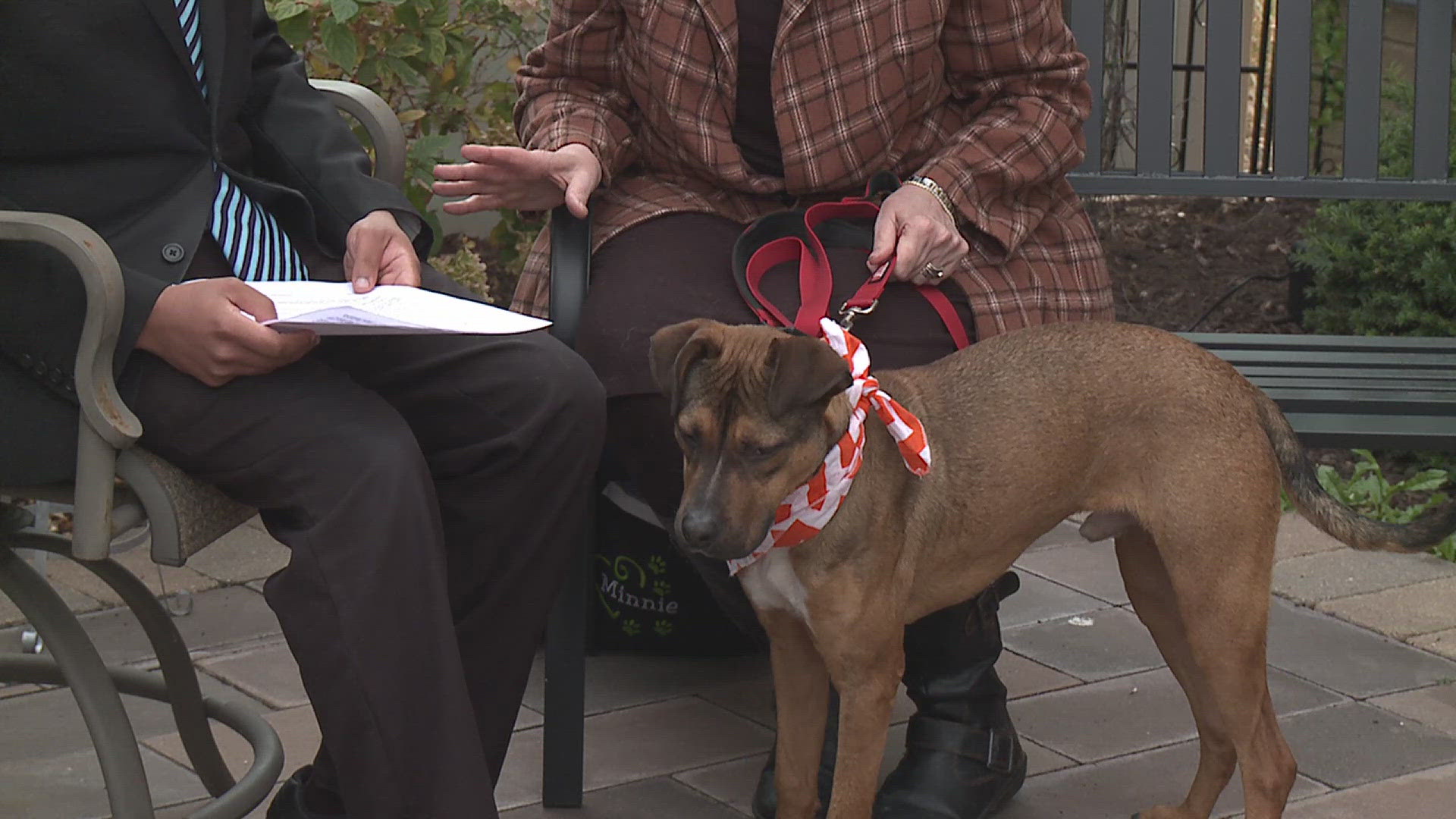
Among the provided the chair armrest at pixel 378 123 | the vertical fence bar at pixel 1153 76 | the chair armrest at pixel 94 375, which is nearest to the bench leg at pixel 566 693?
the chair armrest at pixel 378 123

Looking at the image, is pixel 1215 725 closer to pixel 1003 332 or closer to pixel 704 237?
pixel 1003 332

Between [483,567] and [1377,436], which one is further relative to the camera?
[1377,436]

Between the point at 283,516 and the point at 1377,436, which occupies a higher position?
the point at 283,516

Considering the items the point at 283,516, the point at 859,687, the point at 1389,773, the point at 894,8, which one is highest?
the point at 894,8

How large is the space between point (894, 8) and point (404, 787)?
1747 millimetres

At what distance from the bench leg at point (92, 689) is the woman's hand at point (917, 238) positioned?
1.50 m

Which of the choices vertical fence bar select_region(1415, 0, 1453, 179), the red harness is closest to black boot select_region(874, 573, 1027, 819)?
the red harness

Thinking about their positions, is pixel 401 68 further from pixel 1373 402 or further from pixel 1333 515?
pixel 1333 515

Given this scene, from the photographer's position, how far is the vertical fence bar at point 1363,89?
4.40 m

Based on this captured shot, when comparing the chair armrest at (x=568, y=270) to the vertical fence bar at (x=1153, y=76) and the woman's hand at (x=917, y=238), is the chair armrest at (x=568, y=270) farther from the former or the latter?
the vertical fence bar at (x=1153, y=76)

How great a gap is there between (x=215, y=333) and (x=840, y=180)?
4.49 feet

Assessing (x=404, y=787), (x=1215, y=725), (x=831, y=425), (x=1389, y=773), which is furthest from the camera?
(x=1389, y=773)

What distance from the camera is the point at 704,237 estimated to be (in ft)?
11.1

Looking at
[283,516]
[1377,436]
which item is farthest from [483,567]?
[1377,436]
